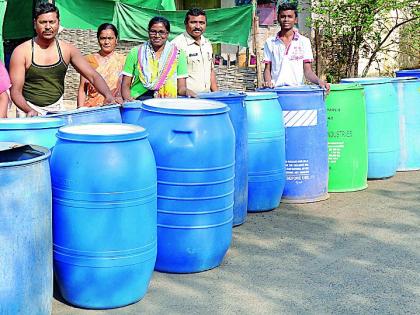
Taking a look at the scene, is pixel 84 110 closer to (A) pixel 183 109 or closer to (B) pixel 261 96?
(A) pixel 183 109

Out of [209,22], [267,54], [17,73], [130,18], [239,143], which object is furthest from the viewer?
[209,22]

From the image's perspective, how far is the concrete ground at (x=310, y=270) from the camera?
3621mm

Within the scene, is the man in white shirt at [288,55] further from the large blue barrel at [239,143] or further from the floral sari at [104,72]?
the floral sari at [104,72]

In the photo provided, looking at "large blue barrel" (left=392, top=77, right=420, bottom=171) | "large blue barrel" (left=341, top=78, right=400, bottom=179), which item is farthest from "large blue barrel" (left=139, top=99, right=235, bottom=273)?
"large blue barrel" (left=392, top=77, right=420, bottom=171)

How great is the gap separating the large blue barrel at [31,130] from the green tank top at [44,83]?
939 mm

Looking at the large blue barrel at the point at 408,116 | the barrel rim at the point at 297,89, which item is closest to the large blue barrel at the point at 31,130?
the barrel rim at the point at 297,89

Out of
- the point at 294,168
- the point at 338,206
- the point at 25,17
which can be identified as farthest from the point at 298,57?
the point at 25,17

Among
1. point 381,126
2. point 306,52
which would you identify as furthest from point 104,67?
point 381,126

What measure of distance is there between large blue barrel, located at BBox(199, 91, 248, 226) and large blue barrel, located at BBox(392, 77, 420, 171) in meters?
2.72

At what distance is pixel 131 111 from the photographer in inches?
182

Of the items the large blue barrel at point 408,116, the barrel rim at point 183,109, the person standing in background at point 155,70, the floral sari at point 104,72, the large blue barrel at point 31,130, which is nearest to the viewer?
the large blue barrel at point 31,130

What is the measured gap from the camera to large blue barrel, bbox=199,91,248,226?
Result: 4828 mm

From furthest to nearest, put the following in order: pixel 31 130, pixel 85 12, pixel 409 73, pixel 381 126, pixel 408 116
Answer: pixel 85 12 → pixel 409 73 → pixel 408 116 → pixel 381 126 → pixel 31 130

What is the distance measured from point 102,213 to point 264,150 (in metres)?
2.26
